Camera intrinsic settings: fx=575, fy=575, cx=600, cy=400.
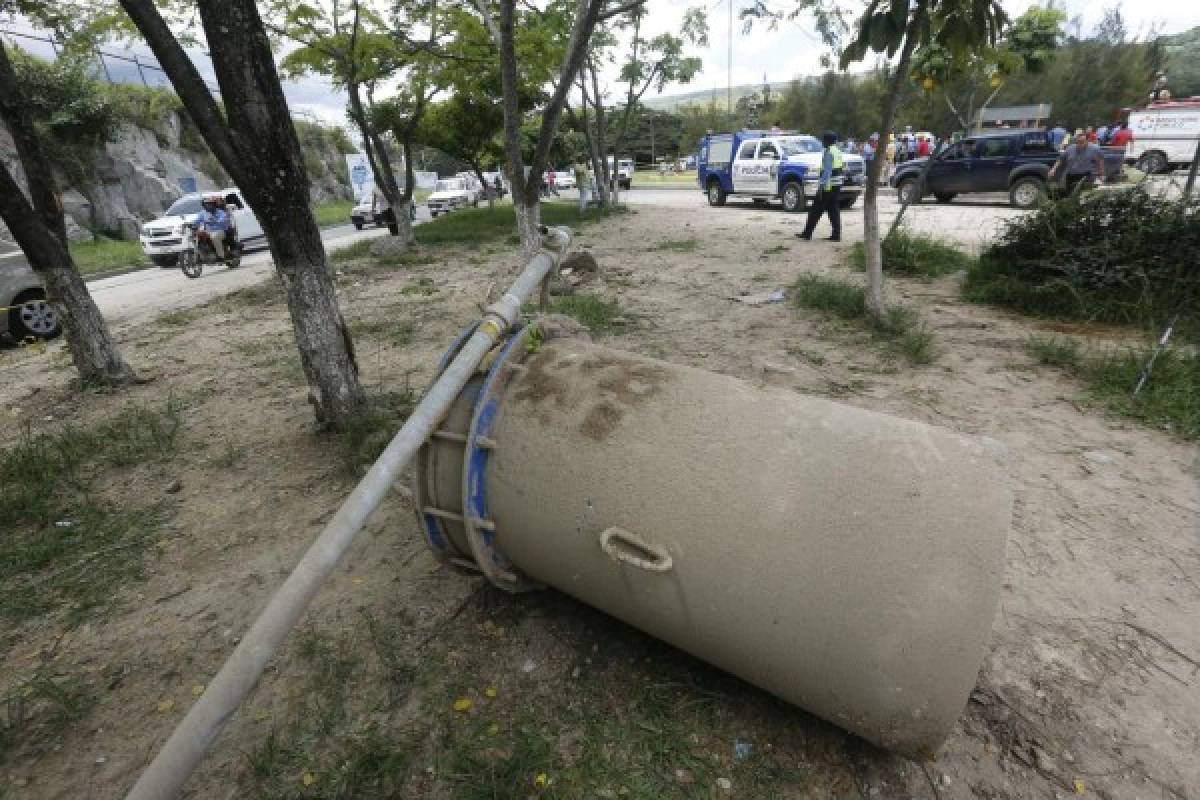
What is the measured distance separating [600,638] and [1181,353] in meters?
5.25

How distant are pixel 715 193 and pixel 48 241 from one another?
55.5ft

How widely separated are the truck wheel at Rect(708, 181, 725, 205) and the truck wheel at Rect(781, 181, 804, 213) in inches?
128

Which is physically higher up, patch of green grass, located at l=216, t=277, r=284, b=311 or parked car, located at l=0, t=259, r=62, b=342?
parked car, located at l=0, t=259, r=62, b=342

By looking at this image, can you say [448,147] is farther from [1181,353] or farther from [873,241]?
[1181,353]

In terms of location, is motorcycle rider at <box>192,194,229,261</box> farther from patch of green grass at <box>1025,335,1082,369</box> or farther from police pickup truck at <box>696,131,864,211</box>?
patch of green grass at <box>1025,335,1082,369</box>

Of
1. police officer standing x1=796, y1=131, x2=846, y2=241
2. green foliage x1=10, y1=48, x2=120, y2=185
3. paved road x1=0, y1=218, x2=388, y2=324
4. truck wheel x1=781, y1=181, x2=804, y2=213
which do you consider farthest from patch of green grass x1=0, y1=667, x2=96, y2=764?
green foliage x1=10, y1=48, x2=120, y2=185

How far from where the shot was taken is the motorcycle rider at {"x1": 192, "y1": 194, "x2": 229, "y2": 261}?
480 inches

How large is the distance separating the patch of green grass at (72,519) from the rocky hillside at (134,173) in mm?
16315

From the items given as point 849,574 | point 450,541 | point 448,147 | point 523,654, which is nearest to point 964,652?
point 849,574

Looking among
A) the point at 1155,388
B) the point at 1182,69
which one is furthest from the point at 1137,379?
the point at 1182,69

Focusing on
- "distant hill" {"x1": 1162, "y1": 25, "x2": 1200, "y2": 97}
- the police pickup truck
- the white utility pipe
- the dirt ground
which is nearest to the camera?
the white utility pipe

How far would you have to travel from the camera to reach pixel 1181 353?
454 cm

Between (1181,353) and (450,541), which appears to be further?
(1181,353)

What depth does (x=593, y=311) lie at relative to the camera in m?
6.50
